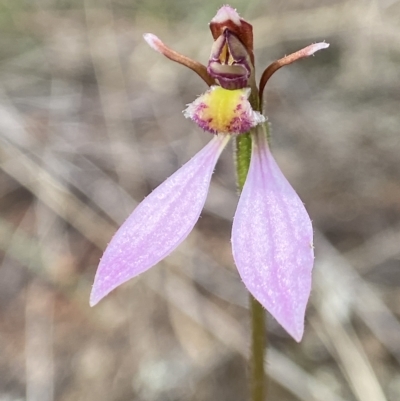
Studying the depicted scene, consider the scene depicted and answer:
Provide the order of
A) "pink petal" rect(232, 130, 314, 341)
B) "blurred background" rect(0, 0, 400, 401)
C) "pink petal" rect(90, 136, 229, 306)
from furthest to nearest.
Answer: "blurred background" rect(0, 0, 400, 401) → "pink petal" rect(90, 136, 229, 306) → "pink petal" rect(232, 130, 314, 341)

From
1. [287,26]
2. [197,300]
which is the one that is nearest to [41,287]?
[197,300]

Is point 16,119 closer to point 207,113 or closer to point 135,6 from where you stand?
point 135,6

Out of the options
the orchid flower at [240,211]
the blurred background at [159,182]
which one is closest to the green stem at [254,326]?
the orchid flower at [240,211]

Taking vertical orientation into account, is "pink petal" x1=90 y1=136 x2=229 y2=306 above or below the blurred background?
above

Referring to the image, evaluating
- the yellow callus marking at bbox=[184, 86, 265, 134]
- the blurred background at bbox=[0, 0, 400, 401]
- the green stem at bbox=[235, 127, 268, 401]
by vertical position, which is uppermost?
the yellow callus marking at bbox=[184, 86, 265, 134]

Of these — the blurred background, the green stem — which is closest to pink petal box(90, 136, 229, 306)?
the green stem

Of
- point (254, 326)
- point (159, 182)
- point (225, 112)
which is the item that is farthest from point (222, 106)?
point (159, 182)

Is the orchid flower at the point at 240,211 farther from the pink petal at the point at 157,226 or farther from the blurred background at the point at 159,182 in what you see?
the blurred background at the point at 159,182

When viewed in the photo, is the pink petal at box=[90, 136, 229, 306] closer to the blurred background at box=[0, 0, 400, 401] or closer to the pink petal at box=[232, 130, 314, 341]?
the pink petal at box=[232, 130, 314, 341]
